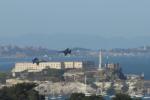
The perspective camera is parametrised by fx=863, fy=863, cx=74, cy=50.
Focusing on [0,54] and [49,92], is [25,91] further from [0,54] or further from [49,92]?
[0,54]

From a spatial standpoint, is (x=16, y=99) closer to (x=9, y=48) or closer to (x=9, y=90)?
(x=9, y=90)

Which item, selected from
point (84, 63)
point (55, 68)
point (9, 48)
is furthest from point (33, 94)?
point (9, 48)

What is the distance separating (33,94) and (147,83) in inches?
2169

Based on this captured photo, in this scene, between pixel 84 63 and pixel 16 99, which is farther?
pixel 84 63

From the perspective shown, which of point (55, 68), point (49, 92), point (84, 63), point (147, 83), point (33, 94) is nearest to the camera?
point (33, 94)

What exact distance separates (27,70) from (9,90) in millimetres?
63023

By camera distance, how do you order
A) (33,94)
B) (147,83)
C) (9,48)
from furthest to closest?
(9,48), (147,83), (33,94)

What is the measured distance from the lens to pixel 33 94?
91.5 feet

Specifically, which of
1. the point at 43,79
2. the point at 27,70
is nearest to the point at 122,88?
the point at 43,79

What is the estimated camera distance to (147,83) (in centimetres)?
8231

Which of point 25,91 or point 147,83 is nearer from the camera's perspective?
point 25,91

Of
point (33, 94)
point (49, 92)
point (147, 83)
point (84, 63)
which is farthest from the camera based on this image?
point (84, 63)

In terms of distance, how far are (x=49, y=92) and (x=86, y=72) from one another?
17.0 m

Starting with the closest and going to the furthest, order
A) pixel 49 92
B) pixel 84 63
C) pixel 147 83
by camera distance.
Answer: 1. pixel 49 92
2. pixel 147 83
3. pixel 84 63
